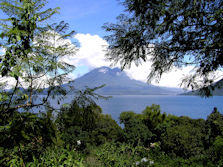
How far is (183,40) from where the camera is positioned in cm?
365

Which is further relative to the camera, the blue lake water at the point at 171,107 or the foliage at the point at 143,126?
the blue lake water at the point at 171,107

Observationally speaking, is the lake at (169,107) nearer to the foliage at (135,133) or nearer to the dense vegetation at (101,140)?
the dense vegetation at (101,140)

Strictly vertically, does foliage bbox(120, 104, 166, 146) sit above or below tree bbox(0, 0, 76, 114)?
below

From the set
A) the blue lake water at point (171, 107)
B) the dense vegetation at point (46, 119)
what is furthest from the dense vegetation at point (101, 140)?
the blue lake water at point (171, 107)

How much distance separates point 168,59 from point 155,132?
3.93 m

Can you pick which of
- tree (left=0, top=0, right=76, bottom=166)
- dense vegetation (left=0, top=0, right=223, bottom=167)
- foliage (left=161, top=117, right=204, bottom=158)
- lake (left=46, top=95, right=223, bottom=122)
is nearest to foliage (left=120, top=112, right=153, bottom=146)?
dense vegetation (left=0, top=0, right=223, bottom=167)

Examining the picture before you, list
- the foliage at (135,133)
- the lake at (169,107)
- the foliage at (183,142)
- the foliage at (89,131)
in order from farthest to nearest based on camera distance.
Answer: the lake at (169,107)
the foliage at (135,133)
the foliage at (183,142)
the foliage at (89,131)

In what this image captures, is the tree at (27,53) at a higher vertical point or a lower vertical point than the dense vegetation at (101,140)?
higher

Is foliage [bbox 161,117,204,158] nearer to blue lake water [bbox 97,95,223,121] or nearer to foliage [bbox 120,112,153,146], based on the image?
foliage [bbox 120,112,153,146]

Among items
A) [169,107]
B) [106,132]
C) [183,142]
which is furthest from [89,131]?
[169,107]

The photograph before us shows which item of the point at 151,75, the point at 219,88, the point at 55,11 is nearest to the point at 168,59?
the point at 151,75

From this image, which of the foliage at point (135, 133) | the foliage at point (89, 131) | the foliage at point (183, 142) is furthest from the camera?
the foliage at point (135, 133)

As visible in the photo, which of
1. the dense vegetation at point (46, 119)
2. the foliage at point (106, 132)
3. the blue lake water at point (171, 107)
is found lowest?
the blue lake water at point (171, 107)

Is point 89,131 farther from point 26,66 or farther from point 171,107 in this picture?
point 171,107
